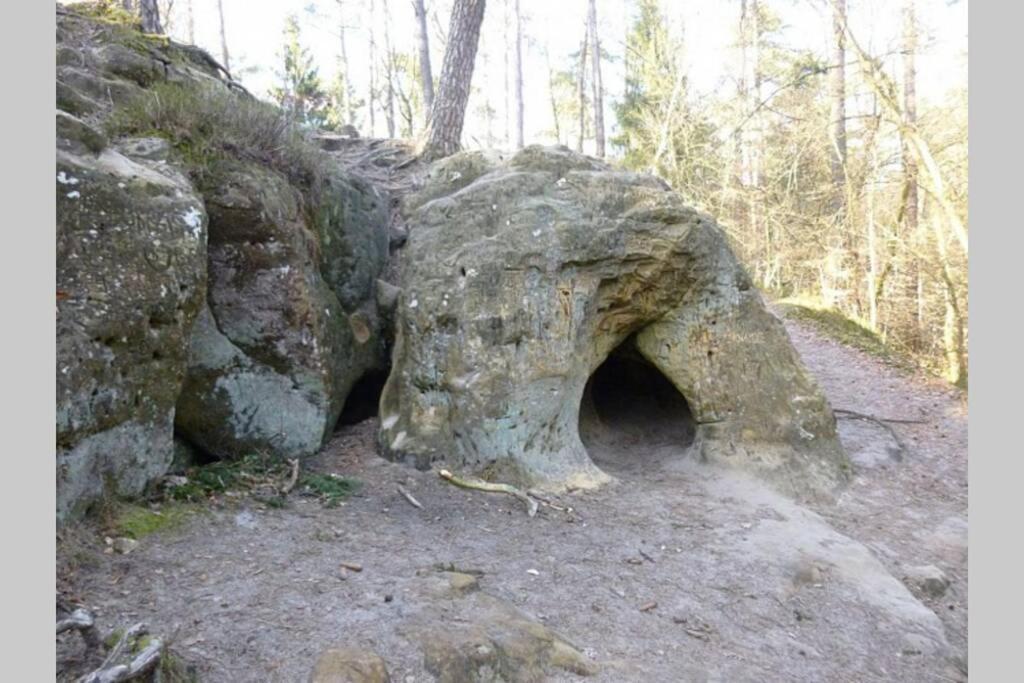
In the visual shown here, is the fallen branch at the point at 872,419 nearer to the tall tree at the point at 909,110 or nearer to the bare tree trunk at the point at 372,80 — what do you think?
the tall tree at the point at 909,110

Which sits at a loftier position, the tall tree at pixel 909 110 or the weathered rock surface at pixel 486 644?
the tall tree at pixel 909 110

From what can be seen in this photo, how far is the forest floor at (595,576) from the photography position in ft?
11.5

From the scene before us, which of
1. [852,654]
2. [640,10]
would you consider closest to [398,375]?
[852,654]

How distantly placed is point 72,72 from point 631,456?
658 cm

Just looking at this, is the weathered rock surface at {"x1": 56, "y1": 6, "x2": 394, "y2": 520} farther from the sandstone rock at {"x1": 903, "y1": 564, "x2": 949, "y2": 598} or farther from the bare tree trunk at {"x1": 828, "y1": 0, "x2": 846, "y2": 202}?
the bare tree trunk at {"x1": 828, "y1": 0, "x2": 846, "y2": 202}

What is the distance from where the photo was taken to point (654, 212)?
22.1 feet

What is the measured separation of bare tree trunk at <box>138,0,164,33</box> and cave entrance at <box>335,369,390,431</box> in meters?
4.48

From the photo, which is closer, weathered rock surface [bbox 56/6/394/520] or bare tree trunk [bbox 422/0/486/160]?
weathered rock surface [bbox 56/6/394/520]

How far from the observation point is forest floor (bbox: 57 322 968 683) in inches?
137

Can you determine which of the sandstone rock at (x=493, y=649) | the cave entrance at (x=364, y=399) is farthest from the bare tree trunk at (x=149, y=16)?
the sandstone rock at (x=493, y=649)

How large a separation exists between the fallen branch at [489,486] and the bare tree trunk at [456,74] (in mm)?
5815

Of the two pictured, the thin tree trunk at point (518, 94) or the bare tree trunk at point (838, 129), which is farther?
the thin tree trunk at point (518, 94)

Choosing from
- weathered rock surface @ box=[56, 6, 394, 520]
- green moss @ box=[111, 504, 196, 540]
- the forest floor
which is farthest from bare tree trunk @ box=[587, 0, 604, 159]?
green moss @ box=[111, 504, 196, 540]

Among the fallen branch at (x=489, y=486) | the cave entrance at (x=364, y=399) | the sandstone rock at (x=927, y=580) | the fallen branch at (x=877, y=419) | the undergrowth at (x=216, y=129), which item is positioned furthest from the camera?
the fallen branch at (x=877, y=419)
